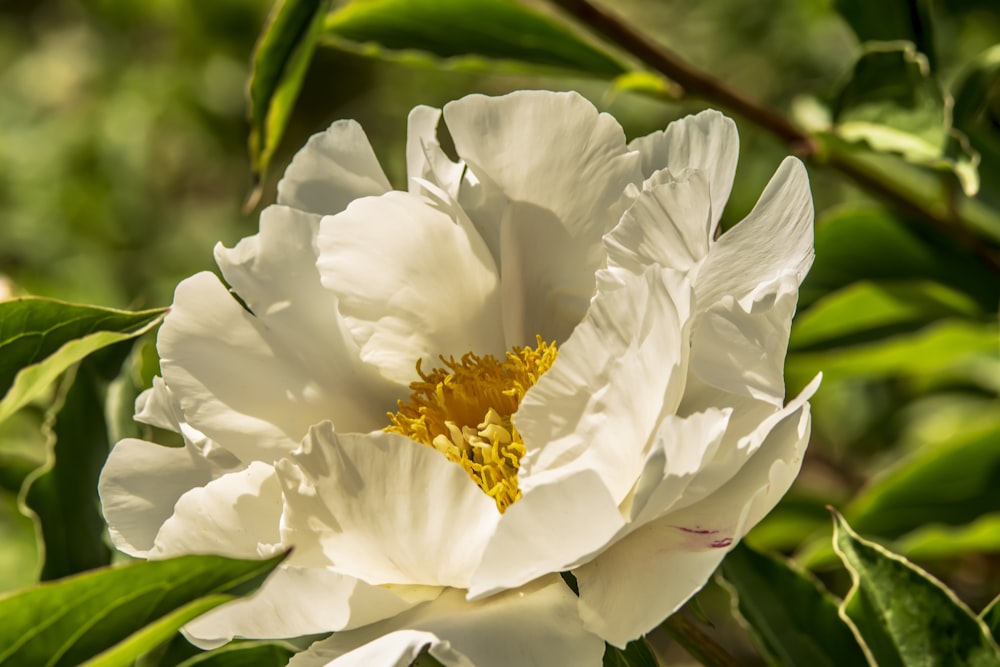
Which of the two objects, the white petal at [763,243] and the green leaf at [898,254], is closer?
the white petal at [763,243]

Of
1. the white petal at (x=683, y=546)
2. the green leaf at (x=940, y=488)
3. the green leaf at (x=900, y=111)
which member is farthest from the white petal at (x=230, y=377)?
the green leaf at (x=940, y=488)

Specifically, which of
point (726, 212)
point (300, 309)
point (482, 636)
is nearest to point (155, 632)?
point (482, 636)

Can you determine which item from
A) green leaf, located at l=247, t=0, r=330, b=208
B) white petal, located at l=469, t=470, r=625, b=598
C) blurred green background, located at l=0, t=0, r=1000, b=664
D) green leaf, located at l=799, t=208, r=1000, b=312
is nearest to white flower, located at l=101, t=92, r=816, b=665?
white petal, located at l=469, t=470, r=625, b=598

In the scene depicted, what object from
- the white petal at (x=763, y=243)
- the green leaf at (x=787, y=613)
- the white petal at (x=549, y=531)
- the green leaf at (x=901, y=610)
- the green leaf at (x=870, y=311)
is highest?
the white petal at (x=763, y=243)

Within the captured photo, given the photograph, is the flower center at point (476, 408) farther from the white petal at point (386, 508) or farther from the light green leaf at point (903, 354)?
the light green leaf at point (903, 354)

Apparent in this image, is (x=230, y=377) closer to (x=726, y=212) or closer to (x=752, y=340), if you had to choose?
(x=752, y=340)

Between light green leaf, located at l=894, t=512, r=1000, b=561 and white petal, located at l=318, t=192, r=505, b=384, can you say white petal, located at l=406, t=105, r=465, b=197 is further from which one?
light green leaf, located at l=894, t=512, r=1000, b=561
